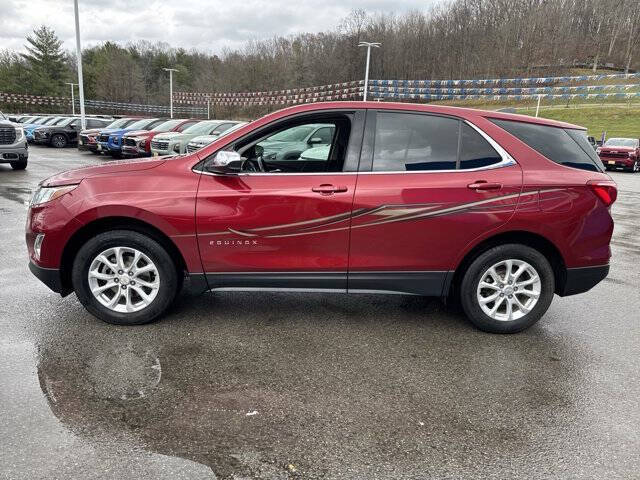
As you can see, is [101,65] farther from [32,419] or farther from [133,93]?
[32,419]

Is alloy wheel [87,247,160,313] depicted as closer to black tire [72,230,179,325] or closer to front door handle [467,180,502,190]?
black tire [72,230,179,325]

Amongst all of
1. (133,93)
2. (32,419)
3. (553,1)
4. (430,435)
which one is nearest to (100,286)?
(32,419)

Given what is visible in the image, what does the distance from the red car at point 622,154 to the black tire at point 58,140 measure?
25.4 m

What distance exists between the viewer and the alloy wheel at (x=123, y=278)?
4.08 meters

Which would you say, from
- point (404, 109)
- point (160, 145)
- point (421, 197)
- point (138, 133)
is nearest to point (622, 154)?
point (160, 145)

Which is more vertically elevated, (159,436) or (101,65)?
(101,65)

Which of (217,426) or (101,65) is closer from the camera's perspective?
(217,426)

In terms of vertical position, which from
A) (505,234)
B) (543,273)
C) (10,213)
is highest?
(505,234)

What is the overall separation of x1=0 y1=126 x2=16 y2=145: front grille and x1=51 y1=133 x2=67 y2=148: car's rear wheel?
11950mm

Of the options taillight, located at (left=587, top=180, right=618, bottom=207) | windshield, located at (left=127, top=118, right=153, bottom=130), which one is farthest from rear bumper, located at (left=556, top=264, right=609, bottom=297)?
windshield, located at (left=127, top=118, right=153, bottom=130)

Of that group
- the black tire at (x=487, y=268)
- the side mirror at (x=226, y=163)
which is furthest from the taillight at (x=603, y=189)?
the side mirror at (x=226, y=163)

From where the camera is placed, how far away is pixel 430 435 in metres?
2.84

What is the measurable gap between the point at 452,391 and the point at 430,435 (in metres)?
0.55

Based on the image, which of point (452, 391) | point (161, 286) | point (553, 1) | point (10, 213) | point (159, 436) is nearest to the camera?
point (159, 436)
